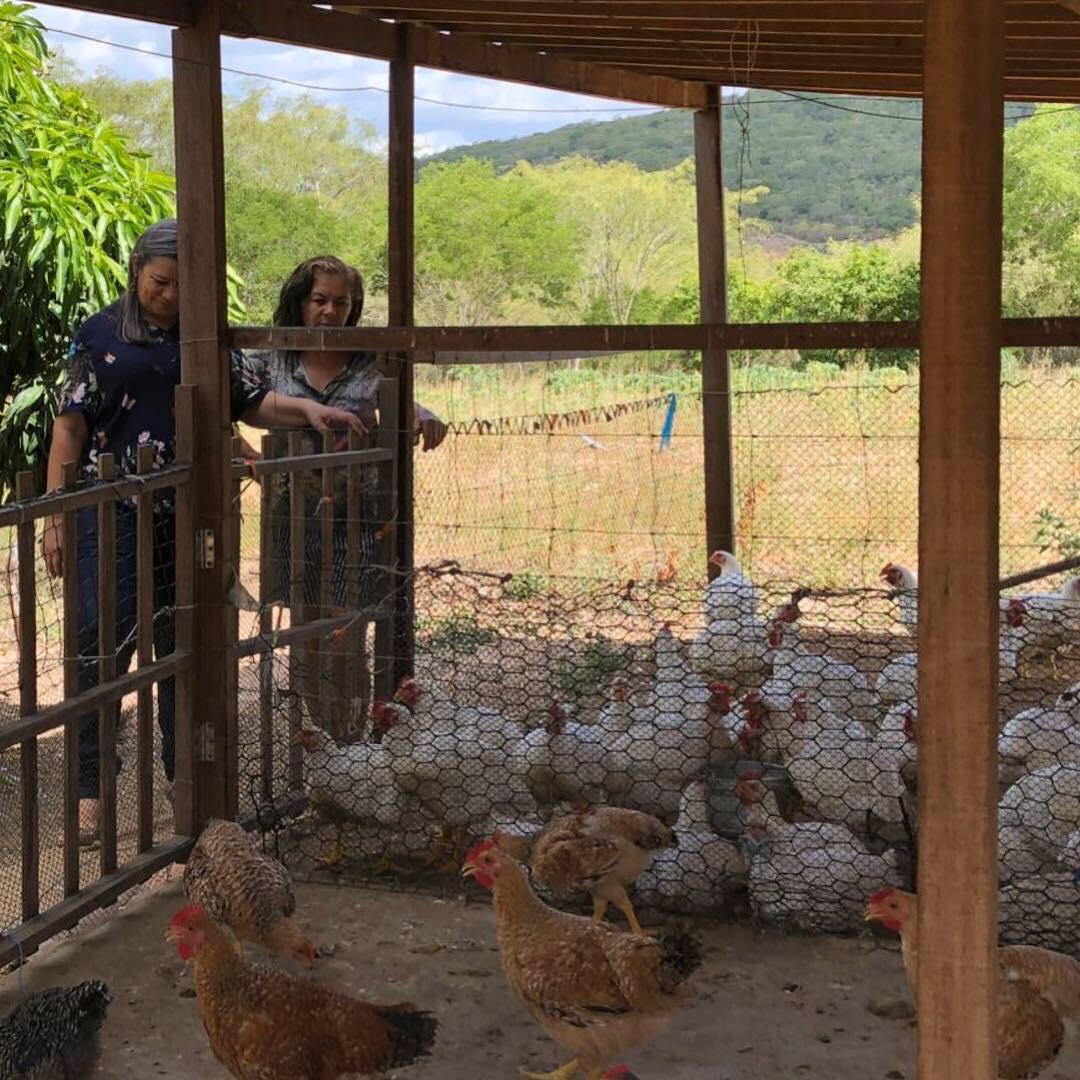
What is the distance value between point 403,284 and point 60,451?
158cm

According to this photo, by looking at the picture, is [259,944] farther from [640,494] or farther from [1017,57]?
[640,494]

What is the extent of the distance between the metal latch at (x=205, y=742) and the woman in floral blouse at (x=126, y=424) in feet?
0.53

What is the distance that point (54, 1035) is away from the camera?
340cm

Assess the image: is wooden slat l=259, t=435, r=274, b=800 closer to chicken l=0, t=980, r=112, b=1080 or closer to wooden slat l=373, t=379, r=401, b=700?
wooden slat l=373, t=379, r=401, b=700

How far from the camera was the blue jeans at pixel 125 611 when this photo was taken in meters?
4.77

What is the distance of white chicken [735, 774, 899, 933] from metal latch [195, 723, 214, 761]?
5.55ft

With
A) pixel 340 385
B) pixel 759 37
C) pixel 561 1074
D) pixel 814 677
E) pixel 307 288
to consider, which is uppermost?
pixel 759 37

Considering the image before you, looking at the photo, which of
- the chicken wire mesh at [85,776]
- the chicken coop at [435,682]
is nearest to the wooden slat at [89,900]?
the chicken coop at [435,682]

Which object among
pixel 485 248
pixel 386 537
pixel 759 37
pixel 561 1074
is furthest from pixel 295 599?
pixel 485 248

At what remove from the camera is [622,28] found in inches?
213

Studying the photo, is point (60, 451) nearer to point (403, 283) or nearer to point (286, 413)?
point (286, 413)

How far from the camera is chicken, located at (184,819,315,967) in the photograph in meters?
3.98

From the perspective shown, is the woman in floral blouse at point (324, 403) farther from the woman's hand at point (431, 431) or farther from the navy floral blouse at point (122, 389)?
the navy floral blouse at point (122, 389)

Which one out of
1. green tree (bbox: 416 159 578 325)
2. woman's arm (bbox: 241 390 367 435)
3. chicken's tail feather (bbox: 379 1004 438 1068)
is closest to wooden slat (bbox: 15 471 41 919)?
woman's arm (bbox: 241 390 367 435)
